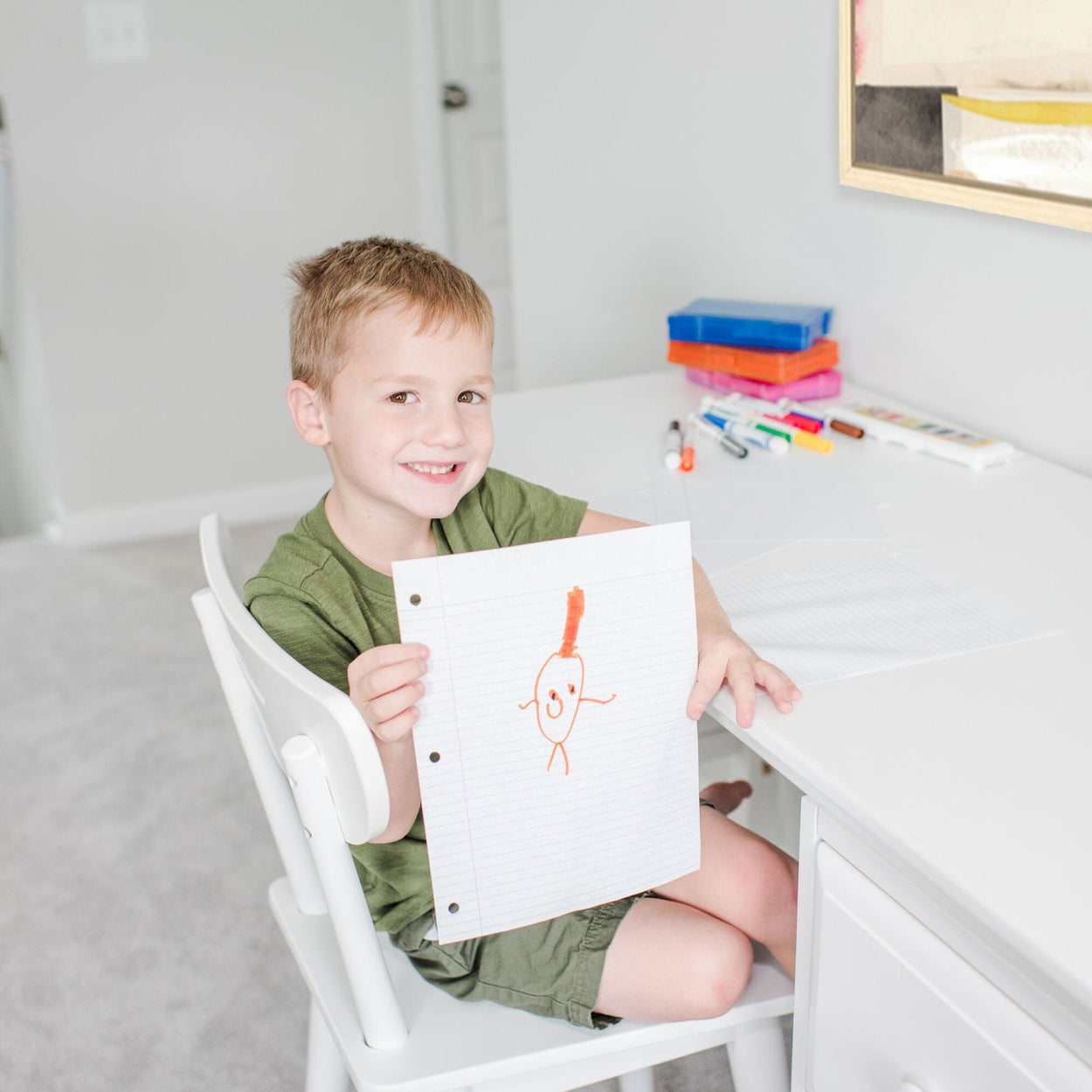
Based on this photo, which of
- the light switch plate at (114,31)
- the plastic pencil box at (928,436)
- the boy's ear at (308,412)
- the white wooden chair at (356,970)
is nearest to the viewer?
the white wooden chair at (356,970)

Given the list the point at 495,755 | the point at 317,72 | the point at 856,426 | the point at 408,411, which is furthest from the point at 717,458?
the point at 317,72

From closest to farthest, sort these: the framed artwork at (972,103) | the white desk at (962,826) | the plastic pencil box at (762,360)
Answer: the white desk at (962,826)
the framed artwork at (972,103)
the plastic pencil box at (762,360)

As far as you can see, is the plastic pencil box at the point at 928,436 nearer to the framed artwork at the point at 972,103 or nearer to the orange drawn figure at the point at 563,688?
the framed artwork at the point at 972,103

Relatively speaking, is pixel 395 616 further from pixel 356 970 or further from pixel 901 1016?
pixel 901 1016

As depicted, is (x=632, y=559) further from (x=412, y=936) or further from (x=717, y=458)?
(x=717, y=458)

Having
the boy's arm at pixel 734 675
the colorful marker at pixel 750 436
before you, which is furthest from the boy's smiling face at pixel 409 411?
the colorful marker at pixel 750 436

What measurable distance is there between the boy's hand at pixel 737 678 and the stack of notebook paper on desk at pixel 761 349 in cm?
67

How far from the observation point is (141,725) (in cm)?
210

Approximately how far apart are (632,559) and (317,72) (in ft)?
7.72

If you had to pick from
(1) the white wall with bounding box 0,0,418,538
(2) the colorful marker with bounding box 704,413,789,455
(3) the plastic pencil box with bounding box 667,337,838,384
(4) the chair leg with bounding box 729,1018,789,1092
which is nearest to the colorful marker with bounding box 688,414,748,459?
(2) the colorful marker with bounding box 704,413,789,455

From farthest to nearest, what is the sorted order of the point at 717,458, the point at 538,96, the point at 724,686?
the point at 538,96 → the point at 717,458 → the point at 724,686

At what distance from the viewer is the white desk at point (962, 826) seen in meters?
0.61

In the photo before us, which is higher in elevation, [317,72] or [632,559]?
[317,72]

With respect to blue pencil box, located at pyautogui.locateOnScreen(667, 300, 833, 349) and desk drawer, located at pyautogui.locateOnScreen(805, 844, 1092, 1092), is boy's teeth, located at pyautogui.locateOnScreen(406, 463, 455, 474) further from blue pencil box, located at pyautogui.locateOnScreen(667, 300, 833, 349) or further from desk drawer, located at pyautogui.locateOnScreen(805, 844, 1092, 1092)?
blue pencil box, located at pyautogui.locateOnScreen(667, 300, 833, 349)
